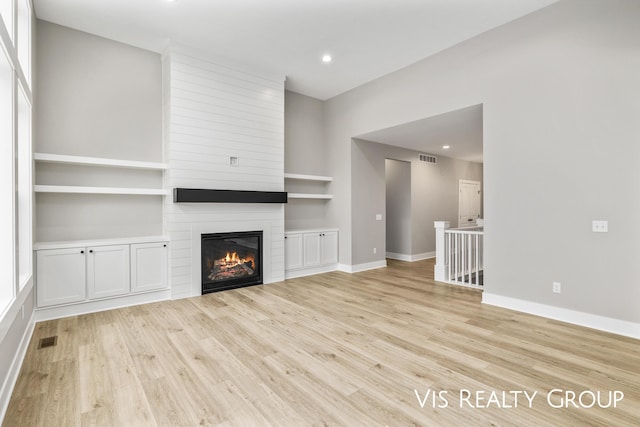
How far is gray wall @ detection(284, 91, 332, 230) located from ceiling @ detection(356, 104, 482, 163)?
3.54 feet

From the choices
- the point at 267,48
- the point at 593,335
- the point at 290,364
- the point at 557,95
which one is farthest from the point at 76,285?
the point at 557,95

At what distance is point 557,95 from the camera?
11.5ft

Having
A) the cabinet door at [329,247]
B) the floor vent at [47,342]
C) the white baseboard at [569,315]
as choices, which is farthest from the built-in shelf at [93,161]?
the white baseboard at [569,315]

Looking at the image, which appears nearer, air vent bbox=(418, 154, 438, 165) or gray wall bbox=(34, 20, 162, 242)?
gray wall bbox=(34, 20, 162, 242)

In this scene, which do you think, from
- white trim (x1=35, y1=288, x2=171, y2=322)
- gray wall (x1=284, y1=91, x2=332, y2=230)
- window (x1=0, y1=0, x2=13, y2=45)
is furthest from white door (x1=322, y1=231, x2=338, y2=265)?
window (x1=0, y1=0, x2=13, y2=45)

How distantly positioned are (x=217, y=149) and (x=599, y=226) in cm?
491

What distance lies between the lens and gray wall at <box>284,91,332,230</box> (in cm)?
620

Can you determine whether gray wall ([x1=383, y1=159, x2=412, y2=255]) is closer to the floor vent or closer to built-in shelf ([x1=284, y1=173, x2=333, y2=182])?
built-in shelf ([x1=284, y1=173, x2=333, y2=182])

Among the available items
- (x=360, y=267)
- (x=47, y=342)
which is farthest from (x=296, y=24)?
(x=47, y=342)

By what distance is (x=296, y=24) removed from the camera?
3.98 metres

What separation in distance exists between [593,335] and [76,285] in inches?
224

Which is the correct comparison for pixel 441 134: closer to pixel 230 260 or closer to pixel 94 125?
pixel 230 260

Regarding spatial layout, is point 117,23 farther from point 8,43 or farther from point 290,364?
point 290,364

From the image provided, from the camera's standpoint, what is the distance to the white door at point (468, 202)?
9109mm
